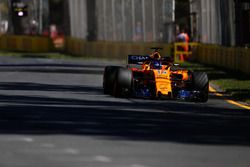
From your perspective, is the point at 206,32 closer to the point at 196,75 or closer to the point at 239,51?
the point at 239,51

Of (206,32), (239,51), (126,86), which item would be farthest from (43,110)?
(206,32)

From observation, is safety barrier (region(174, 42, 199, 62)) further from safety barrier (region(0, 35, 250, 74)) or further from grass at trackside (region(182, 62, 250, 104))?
grass at trackside (region(182, 62, 250, 104))

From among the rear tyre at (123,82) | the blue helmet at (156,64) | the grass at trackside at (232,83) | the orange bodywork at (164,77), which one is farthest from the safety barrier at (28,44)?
the rear tyre at (123,82)

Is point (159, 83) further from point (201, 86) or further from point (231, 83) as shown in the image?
point (231, 83)

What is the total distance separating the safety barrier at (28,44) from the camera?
76.8m

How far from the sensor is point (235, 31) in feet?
136

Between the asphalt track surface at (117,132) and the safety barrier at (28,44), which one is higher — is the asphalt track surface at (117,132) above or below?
above

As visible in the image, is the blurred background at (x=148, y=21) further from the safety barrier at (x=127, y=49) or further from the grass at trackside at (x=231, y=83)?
the grass at trackside at (x=231, y=83)

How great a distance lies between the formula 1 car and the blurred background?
14737 millimetres

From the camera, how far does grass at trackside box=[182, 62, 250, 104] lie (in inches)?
995

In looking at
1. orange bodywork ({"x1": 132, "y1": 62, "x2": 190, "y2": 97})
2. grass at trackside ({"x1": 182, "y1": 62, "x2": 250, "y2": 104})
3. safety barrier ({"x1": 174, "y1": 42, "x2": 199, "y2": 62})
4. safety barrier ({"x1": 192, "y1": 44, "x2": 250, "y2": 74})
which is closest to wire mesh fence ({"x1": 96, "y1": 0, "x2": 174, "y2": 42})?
safety barrier ({"x1": 174, "y1": 42, "x2": 199, "y2": 62})

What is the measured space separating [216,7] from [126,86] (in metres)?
25.7

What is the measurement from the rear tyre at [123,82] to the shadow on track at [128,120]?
59 cm

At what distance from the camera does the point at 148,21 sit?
197 feet
